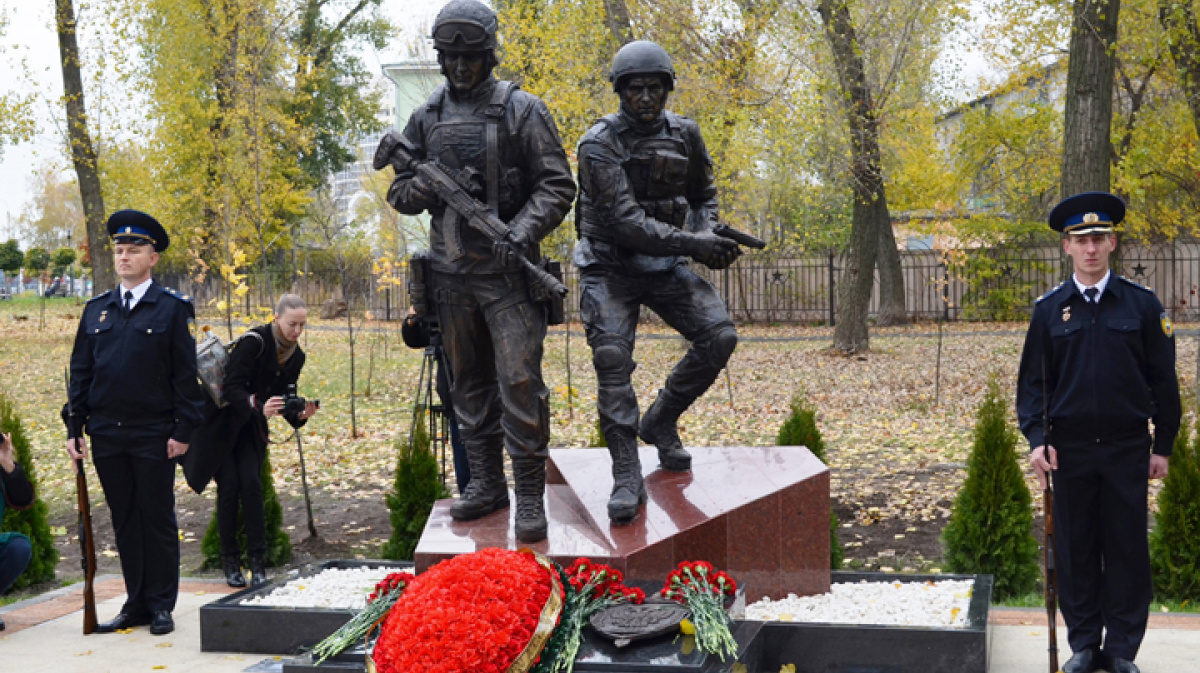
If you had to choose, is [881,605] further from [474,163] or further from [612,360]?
[474,163]

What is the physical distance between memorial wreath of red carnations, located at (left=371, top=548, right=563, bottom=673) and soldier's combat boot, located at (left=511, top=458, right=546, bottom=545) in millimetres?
1063

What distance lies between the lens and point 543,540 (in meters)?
5.55

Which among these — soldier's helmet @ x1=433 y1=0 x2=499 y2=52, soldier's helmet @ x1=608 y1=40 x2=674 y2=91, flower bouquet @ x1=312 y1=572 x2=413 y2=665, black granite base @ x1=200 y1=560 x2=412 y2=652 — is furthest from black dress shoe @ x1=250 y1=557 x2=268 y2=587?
soldier's helmet @ x1=608 y1=40 x2=674 y2=91

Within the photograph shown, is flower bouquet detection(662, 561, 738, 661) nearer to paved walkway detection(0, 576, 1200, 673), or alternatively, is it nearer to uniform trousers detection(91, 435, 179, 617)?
paved walkway detection(0, 576, 1200, 673)

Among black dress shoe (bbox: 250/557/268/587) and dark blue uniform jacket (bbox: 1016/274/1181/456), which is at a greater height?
dark blue uniform jacket (bbox: 1016/274/1181/456)

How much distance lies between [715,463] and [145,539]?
125 inches

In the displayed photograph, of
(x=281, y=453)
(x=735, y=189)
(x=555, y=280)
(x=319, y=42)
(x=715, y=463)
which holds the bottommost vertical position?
(x=281, y=453)

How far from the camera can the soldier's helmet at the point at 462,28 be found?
552 centimetres

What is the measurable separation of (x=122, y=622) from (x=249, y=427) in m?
1.41

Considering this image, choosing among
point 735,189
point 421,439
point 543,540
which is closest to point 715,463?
point 543,540

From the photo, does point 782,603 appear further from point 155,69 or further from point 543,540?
point 155,69

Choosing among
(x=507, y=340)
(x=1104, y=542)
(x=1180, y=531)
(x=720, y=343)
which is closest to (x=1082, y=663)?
(x=1104, y=542)

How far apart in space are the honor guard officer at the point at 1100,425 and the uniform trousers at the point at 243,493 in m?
4.52

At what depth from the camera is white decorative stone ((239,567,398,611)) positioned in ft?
19.6
